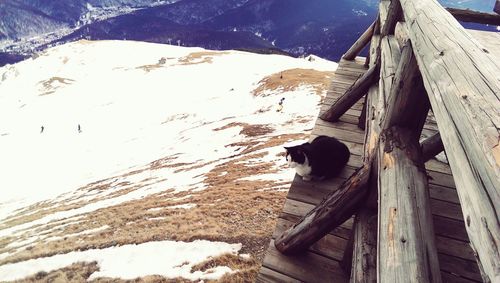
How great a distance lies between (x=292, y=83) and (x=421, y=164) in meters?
43.6

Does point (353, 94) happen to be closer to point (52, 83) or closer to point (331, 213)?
point (331, 213)

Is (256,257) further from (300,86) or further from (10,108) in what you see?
(10,108)

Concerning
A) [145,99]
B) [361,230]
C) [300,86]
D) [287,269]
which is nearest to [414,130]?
[361,230]

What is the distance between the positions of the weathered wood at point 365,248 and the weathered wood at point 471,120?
1.45 m

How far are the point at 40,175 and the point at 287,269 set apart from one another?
41.3 m

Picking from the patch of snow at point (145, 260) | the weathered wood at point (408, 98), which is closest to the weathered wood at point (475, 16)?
the weathered wood at point (408, 98)

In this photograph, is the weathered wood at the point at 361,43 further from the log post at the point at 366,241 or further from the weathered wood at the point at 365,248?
the weathered wood at the point at 365,248

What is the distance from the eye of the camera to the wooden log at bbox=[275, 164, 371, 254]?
134 inches

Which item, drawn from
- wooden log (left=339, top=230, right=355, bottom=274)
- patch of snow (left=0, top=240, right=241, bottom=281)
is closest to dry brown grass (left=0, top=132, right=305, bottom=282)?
patch of snow (left=0, top=240, right=241, bottom=281)

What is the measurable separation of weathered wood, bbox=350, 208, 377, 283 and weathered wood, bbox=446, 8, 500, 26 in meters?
5.73

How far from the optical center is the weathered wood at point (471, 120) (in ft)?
4.69

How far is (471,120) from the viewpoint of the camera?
1699 millimetres

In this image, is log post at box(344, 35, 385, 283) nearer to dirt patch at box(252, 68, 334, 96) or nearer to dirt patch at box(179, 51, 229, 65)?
dirt patch at box(252, 68, 334, 96)

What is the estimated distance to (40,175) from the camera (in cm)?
3791
